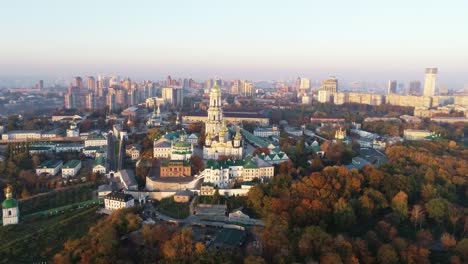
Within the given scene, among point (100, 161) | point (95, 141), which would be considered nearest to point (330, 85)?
point (95, 141)

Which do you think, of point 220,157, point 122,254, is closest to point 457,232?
point 220,157

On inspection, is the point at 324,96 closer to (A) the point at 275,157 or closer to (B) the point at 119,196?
(A) the point at 275,157

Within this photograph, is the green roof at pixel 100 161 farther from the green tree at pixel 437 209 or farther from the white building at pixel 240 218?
the green tree at pixel 437 209

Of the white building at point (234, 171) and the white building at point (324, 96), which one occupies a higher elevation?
the white building at point (324, 96)

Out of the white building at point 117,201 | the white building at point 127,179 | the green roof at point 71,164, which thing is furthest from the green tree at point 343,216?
the green roof at point 71,164

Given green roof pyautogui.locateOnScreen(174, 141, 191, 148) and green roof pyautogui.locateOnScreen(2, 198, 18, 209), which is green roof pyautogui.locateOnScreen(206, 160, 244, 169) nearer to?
green roof pyautogui.locateOnScreen(174, 141, 191, 148)
